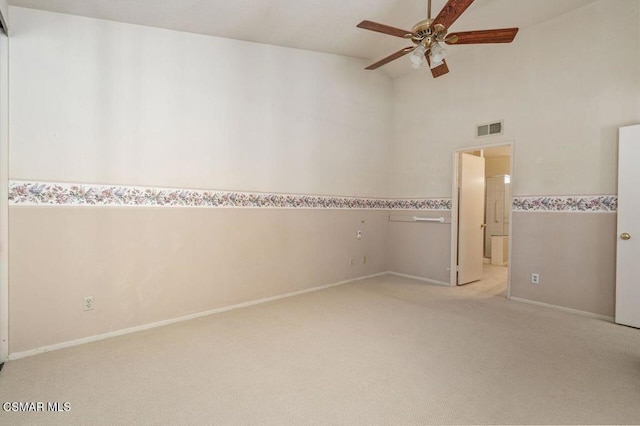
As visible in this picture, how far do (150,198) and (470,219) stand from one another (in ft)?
14.2

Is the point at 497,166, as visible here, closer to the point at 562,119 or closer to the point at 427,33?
the point at 562,119

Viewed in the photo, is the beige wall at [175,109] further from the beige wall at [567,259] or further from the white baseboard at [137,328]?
the beige wall at [567,259]

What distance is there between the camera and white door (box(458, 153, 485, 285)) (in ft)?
15.5

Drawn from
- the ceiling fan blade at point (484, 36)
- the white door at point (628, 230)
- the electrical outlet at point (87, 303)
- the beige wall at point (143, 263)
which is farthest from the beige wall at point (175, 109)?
the white door at point (628, 230)

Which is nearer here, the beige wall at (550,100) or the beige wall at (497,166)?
the beige wall at (550,100)

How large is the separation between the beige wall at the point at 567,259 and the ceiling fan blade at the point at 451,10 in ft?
8.68

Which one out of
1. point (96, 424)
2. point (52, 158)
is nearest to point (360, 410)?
point (96, 424)

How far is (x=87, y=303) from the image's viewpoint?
2.72m

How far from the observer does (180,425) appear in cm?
171

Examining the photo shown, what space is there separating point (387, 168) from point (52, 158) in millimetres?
4375

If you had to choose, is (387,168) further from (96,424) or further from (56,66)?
(96,424)

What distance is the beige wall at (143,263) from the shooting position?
8.26 feet

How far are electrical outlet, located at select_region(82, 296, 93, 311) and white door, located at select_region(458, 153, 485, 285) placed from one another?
449 centimetres

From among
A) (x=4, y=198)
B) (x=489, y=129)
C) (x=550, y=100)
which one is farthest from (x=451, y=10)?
(x=4, y=198)
